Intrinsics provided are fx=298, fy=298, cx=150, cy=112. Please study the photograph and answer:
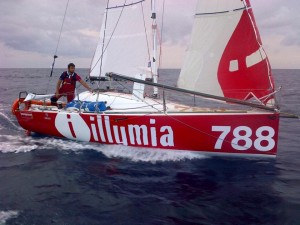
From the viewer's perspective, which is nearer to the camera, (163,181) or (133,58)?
(163,181)

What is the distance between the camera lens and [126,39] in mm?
9289

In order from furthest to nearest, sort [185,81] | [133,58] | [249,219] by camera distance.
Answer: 1. [133,58]
2. [185,81]
3. [249,219]

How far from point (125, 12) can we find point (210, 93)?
408cm

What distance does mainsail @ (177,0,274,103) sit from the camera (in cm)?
650

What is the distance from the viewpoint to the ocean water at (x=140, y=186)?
4.73 meters

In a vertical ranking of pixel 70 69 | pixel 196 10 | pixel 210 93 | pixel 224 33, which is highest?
pixel 196 10

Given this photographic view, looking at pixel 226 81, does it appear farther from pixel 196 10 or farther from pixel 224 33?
pixel 196 10

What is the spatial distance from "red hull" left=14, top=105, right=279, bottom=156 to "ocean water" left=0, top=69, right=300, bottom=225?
34 cm

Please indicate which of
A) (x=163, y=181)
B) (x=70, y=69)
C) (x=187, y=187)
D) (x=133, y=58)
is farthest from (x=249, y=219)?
(x=70, y=69)

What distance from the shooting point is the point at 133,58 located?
361 inches

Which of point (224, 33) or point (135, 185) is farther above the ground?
point (224, 33)

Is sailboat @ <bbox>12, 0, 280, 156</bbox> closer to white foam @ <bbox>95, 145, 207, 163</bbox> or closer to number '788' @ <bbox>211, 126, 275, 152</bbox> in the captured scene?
number '788' @ <bbox>211, 126, 275, 152</bbox>

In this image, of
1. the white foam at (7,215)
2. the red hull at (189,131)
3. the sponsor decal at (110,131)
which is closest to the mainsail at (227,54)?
the red hull at (189,131)

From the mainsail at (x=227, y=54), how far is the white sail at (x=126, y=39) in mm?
2217
